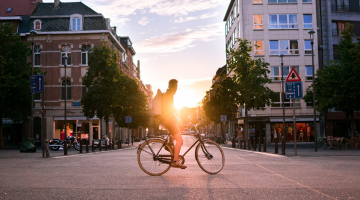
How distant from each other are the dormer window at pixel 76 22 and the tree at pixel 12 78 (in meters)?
13.8

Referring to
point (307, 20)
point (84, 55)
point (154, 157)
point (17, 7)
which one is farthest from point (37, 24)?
point (154, 157)

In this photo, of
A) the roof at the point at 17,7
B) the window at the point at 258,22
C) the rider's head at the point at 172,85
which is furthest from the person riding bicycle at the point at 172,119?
the roof at the point at 17,7

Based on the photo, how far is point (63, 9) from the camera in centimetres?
5100

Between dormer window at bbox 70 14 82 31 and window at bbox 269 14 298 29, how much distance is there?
78.2 ft

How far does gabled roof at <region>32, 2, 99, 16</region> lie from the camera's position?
50.0 meters

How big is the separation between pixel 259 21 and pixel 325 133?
1648cm

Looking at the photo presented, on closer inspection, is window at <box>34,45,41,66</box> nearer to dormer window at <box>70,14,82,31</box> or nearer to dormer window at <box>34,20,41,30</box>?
dormer window at <box>34,20,41,30</box>

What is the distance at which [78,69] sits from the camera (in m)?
48.3

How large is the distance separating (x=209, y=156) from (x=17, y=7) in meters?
49.4

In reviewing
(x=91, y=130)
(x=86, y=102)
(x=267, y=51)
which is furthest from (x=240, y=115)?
(x=86, y=102)

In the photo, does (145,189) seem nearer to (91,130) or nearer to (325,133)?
(91,130)

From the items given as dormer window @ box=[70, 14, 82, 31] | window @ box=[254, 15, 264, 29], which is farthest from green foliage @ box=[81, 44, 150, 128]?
window @ box=[254, 15, 264, 29]

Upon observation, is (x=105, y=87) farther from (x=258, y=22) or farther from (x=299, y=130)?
(x=299, y=130)

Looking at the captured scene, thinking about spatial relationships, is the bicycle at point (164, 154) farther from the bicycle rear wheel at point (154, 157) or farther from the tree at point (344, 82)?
the tree at point (344, 82)
